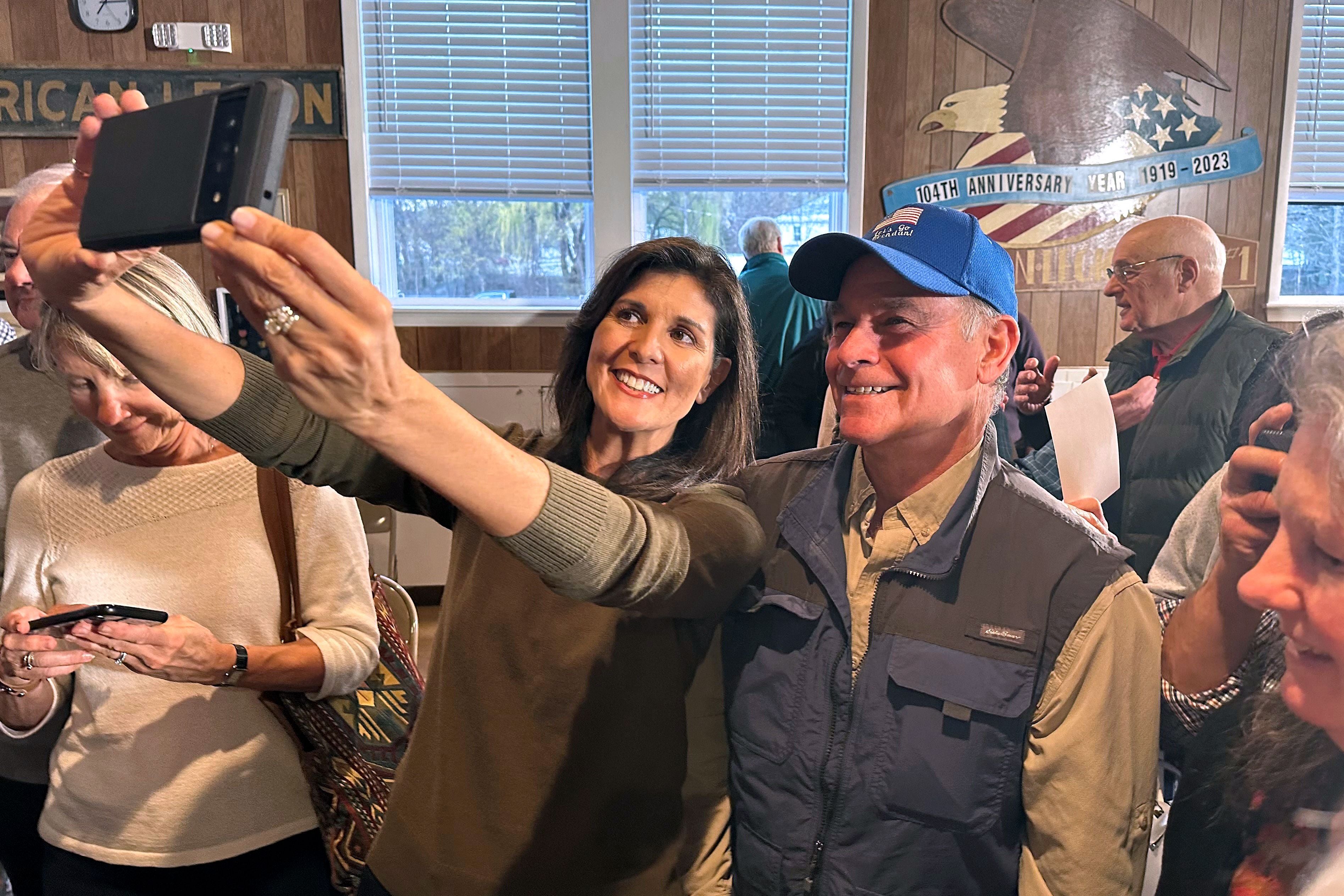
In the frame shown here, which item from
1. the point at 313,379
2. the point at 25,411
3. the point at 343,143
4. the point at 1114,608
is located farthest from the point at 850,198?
the point at 313,379

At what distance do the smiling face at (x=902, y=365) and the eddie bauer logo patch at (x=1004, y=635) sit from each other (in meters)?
0.17

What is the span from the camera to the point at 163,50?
12.5 feet

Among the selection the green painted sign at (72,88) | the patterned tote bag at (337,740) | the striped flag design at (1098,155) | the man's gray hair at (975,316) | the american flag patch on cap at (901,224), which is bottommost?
the patterned tote bag at (337,740)

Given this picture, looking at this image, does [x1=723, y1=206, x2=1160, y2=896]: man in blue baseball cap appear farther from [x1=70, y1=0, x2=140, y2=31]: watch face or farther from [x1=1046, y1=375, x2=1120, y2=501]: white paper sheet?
[x1=70, y1=0, x2=140, y2=31]: watch face

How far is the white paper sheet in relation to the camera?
1.41 meters

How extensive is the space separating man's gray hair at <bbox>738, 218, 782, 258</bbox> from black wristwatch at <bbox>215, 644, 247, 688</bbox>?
8.37ft

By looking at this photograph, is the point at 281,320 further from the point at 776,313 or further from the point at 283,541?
the point at 776,313

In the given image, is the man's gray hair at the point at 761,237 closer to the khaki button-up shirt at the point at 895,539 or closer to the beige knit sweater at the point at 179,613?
the beige knit sweater at the point at 179,613

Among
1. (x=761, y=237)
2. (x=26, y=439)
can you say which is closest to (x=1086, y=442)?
(x=26, y=439)

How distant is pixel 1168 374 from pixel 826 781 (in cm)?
121

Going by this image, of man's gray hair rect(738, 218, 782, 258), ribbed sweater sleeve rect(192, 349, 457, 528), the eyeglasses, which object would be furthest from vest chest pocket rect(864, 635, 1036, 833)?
man's gray hair rect(738, 218, 782, 258)

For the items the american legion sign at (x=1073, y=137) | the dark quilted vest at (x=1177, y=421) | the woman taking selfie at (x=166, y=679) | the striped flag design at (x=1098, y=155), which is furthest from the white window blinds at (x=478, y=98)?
the woman taking selfie at (x=166, y=679)

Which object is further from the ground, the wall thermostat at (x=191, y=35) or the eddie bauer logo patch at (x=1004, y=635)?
the wall thermostat at (x=191, y=35)

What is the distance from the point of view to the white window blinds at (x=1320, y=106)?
393 cm
